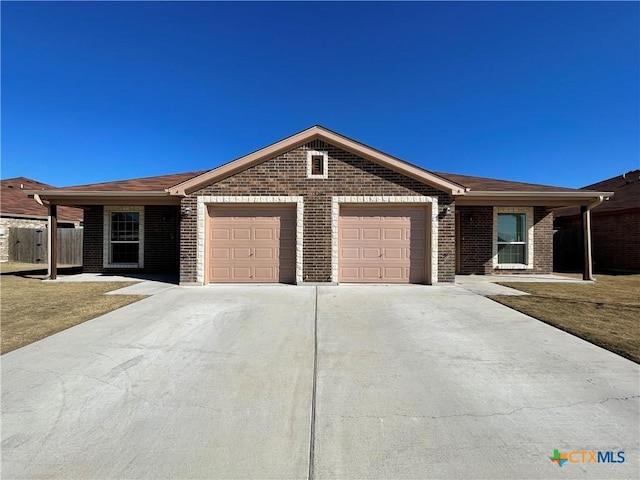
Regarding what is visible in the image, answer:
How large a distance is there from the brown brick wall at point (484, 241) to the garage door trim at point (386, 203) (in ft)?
12.2

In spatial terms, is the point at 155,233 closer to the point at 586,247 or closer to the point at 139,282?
the point at 139,282

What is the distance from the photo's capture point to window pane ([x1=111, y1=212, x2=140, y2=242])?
1299 centimetres

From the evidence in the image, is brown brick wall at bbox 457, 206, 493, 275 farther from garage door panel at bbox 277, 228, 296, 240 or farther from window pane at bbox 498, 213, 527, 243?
garage door panel at bbox 277, 228, 296, 240

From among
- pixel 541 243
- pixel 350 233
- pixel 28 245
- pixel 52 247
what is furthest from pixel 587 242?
pixel 28 245

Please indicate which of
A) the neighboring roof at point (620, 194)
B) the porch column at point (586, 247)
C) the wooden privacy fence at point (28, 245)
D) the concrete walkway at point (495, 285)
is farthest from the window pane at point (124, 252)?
the neighboring roof at point (620, 194)

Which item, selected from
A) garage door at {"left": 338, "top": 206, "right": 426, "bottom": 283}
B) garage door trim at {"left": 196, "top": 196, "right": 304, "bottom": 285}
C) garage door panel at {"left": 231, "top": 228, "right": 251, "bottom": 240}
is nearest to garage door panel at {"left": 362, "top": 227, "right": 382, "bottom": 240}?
garage door at {"left": 338, "top": 206, "right": 426, "bottom": 283}

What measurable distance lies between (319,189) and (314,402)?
752 cm

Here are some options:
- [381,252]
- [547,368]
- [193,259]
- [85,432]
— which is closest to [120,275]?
[193,259]

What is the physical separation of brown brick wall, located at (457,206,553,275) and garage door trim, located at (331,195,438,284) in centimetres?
371

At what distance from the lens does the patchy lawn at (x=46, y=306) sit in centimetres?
529

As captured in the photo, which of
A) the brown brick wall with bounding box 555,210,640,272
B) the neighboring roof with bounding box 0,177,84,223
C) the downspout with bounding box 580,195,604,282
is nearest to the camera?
the downspout with bounding box 580,195,604,282

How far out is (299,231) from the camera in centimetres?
998

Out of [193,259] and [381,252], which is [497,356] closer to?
[381,252]

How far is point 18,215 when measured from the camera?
2009 centimetres
